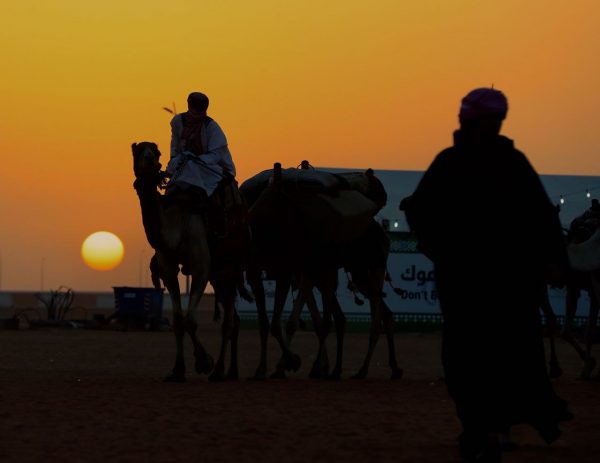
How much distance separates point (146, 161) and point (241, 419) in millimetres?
4642

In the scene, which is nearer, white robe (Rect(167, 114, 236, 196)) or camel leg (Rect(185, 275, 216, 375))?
camel leg (Rect(185, 275, 216, 375))

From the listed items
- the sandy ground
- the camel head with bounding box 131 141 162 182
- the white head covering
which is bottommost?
the sandy ground

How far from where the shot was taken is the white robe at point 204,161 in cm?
1733

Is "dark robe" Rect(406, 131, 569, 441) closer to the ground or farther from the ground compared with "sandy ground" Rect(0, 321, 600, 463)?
farther from the ground

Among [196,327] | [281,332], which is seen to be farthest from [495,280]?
[281,332]

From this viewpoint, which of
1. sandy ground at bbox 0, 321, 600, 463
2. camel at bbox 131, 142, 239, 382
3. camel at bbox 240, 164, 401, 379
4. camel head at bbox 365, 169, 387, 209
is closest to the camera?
sandy ground at bbox 0, 321, 600, 463

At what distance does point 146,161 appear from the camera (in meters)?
16.5

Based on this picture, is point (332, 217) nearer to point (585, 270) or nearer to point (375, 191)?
point (375, 191)

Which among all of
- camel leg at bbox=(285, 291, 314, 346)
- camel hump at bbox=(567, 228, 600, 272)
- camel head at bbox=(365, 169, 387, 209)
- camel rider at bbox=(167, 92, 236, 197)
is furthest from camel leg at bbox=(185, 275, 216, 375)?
camel hump at bbox=(567, 228, 600, 272)

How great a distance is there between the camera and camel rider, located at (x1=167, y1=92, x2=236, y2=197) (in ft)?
56.9

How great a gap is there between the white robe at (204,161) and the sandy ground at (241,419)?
214 centimetres

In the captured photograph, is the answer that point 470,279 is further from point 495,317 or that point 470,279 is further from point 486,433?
point 486,433

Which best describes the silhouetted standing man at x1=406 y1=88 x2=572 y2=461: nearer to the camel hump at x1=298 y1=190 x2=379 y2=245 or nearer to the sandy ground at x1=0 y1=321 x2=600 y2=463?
the sandy ground at x1=0 y1=321 x2=600 y2=463

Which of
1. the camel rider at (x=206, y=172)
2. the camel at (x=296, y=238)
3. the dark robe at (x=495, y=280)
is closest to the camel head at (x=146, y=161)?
the camel rider at (x=206, y=172)
